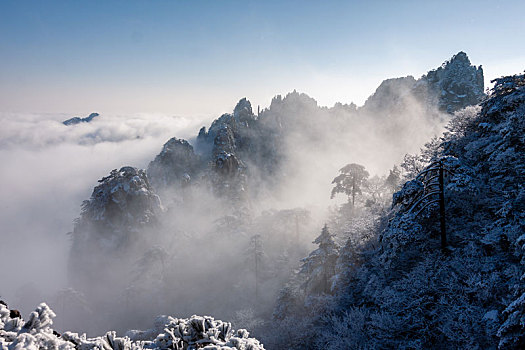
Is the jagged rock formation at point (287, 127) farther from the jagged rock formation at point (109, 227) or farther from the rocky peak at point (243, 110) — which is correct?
the jagged rock formation at point (109, 227)

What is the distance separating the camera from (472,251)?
15.5 metres

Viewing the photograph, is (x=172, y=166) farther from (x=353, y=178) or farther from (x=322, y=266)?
(x=322, y=266)

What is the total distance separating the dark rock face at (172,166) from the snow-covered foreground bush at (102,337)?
316ft

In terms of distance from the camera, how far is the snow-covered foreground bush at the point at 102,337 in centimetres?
494

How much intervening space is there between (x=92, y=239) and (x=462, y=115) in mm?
83021

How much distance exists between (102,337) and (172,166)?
10412cm

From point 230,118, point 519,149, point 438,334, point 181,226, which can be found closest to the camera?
point 438,334

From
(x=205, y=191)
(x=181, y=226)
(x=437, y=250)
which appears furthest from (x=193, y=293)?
(x=437, y=250)

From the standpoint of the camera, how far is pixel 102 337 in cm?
641

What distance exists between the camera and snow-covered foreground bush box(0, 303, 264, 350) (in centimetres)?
494

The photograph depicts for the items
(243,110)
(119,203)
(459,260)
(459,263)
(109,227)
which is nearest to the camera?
(459,263)

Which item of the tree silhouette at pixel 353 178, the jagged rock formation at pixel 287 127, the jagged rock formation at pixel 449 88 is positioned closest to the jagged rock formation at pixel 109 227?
the jagged rock formation at pixel 287 127

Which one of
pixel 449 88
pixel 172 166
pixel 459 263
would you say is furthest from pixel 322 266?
pixel 449 88

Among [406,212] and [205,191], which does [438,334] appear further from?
[205,191]
